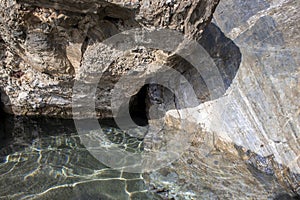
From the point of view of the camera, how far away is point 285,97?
3.14 metres

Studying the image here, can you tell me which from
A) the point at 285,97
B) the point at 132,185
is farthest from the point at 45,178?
the point at 285,97

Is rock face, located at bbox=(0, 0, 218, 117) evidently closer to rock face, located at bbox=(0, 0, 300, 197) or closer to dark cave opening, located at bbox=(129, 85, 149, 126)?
rock face, located at bbox=(0, 0, 300, 197)

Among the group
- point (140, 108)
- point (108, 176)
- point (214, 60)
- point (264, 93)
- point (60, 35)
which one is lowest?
point (108, 176)

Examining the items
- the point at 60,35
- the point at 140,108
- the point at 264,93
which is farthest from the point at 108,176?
the point at 264,93

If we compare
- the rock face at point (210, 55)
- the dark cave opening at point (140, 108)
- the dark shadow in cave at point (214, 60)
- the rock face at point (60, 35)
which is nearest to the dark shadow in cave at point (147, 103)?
the dark cave opening at point (140, 108)

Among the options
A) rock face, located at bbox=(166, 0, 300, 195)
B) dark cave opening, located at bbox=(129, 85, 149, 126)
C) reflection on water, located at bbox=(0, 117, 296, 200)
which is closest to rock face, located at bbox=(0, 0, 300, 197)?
rock face, located at bbox=(166, 0, 300, 195)

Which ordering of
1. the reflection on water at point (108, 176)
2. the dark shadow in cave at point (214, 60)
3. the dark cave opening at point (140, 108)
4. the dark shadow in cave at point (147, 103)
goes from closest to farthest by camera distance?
the reflection on water at point (108, 176) < the dark shadow in cave at point (214, 60) < the dark shadow in cave at point (147, 103) < the dark cave opening at point (140, 108)

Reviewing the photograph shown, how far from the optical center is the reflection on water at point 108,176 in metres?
3.00

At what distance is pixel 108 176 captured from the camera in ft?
10.8

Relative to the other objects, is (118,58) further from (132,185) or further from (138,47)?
(132,185)

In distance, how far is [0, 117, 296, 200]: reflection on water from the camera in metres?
3.00

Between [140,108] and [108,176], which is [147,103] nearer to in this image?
[140,108]

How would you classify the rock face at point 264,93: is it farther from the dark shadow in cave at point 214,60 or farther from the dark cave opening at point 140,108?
the dark cave opening at point 140,108

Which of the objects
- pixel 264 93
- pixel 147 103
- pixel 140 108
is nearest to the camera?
pixel 264 93
